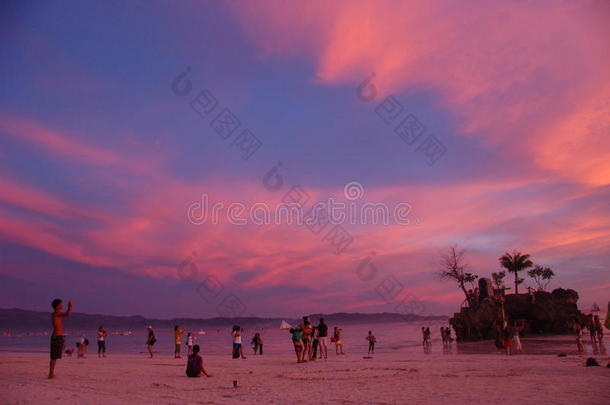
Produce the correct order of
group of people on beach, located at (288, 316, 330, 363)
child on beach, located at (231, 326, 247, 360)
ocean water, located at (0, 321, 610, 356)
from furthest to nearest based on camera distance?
ocean water, located at (0, 321, 610, 356) < child on beach, located at (231, 326, 247, 360) < group of people on beach, located at (288, 316, 330, 363)

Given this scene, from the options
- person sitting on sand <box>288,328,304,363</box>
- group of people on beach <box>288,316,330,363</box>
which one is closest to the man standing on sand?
group of people on beach <box>288,316,330,363</box>

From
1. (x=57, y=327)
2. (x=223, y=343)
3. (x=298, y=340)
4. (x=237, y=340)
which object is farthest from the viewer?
(x=223, y=343)

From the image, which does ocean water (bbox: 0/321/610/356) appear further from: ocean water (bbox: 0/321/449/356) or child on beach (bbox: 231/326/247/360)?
child on beach (bbox: 231/326/247/360)

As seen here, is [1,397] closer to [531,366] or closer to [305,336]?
[305,336]

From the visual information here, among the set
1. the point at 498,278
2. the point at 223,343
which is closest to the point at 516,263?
the point at 498,278

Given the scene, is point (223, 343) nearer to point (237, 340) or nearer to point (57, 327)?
point (237, 340)

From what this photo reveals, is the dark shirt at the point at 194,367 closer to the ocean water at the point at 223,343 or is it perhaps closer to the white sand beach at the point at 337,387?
the white sand beach at the point at 337,387

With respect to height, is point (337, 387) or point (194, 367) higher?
point (194, 367)

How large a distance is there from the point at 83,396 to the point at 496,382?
34.5ft

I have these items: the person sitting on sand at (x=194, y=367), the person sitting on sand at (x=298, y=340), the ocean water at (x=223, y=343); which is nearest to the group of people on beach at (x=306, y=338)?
the person sitting on sand at (x=298, y=340)

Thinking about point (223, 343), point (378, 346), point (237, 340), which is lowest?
point (223, 343)

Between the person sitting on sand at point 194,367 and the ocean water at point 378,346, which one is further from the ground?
the person sitting on sand at point 194,367

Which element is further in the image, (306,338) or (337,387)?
(306,338)

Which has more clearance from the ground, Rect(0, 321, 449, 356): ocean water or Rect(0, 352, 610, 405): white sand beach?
Rect(0, 352, 610, 405): white sand beach
